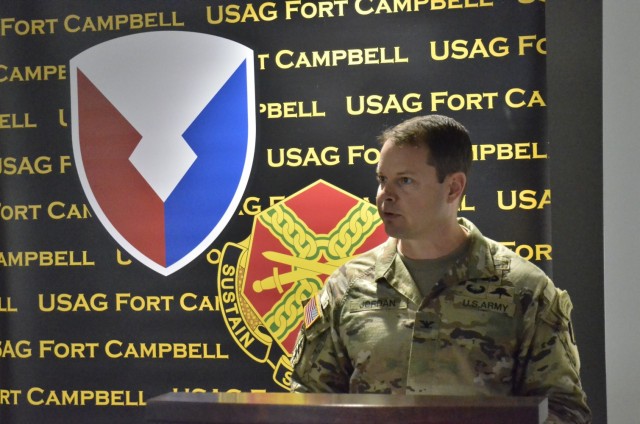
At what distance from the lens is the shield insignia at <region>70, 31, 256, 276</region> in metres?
3.00

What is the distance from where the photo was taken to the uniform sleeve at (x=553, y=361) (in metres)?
1.81

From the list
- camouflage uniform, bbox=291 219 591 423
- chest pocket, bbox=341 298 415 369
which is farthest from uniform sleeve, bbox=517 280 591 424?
chest pocket, bbox=341 298 415 369

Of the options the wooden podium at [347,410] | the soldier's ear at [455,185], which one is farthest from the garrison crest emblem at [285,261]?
the wooden podium at [347,410]

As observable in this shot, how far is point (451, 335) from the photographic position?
6.44ft

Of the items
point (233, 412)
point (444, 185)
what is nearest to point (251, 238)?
point (444, 185)

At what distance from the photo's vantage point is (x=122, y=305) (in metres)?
3.10

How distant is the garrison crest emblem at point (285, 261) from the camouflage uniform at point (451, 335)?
0.83m

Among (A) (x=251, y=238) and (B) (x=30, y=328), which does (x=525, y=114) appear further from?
(B) (x=30, y=328)

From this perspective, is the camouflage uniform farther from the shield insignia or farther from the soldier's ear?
the shield insignia

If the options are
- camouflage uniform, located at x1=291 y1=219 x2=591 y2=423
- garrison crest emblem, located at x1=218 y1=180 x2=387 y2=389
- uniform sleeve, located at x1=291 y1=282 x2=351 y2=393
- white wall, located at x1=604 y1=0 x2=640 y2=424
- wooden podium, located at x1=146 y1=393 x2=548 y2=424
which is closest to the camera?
wooden podium, located at x1=146 y1=393 x2=548 y2=424

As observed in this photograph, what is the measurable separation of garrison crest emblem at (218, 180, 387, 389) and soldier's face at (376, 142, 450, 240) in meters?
0.89

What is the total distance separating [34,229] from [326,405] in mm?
2456

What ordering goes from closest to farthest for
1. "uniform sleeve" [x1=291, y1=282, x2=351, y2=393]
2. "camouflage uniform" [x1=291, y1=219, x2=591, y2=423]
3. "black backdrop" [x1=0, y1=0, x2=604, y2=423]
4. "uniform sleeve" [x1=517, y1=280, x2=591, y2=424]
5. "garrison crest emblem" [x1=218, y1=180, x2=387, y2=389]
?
"uniform sleeve" [x1=517, y1=280, x2=591, y2=424]
"camouflage uniform" [x1=291, y1=219, x2=591, y2=423]
"uniform sleeve" [x1=291, y1=282, x2=351, y2=393]
"black backdrop" [x1=0, y1=0, x2=604, y2=423]
"garrison crest emblem" [x1=218, y1=180, x2=387, y2=389]

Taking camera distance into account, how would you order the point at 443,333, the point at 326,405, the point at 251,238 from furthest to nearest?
the point at 251,238, the point at 443,333, the point at 326,405
